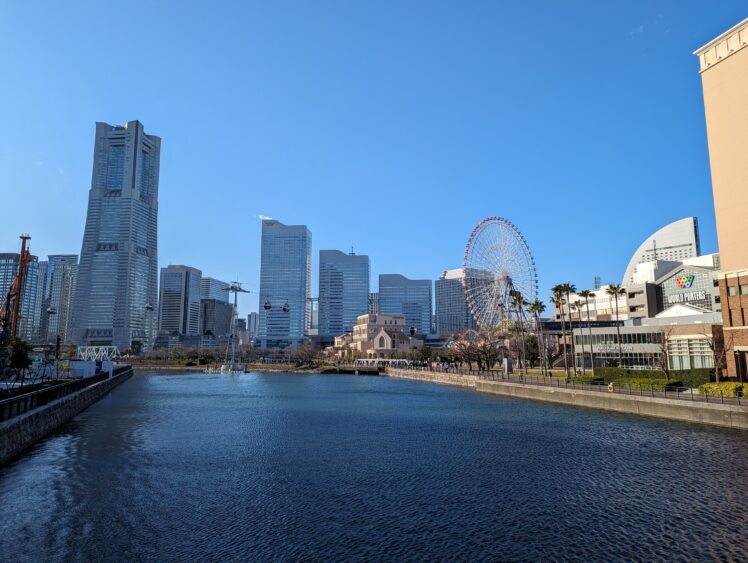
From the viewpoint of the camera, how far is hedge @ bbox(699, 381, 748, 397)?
43.7 metres

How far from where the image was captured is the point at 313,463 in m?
30.7

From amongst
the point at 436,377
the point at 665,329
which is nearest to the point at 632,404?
the point at 665,329

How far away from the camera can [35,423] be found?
123 ft

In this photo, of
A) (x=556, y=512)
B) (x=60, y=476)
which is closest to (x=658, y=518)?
(x=556, y=512)

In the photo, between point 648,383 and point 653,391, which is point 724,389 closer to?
point 653,391

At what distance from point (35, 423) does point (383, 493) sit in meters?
28.6

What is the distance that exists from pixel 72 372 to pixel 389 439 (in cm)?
7251

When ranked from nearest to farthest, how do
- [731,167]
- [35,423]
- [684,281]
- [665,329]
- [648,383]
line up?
[35,423] < [648,383] < [731,167] < [665,329] < [684,281]

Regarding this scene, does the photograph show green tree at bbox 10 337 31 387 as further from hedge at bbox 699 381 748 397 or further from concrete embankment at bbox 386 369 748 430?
hedge at bbox 699 381 748 397

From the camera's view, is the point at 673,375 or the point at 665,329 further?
the point at 665,329

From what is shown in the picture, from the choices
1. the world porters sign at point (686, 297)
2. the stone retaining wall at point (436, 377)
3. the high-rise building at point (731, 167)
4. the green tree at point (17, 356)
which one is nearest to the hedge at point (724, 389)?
the high-rise building at point (731, 167)

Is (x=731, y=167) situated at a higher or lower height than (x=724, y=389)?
higher

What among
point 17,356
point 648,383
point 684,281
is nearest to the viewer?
point 648,383

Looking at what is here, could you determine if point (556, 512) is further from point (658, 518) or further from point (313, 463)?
point (313, 463)
